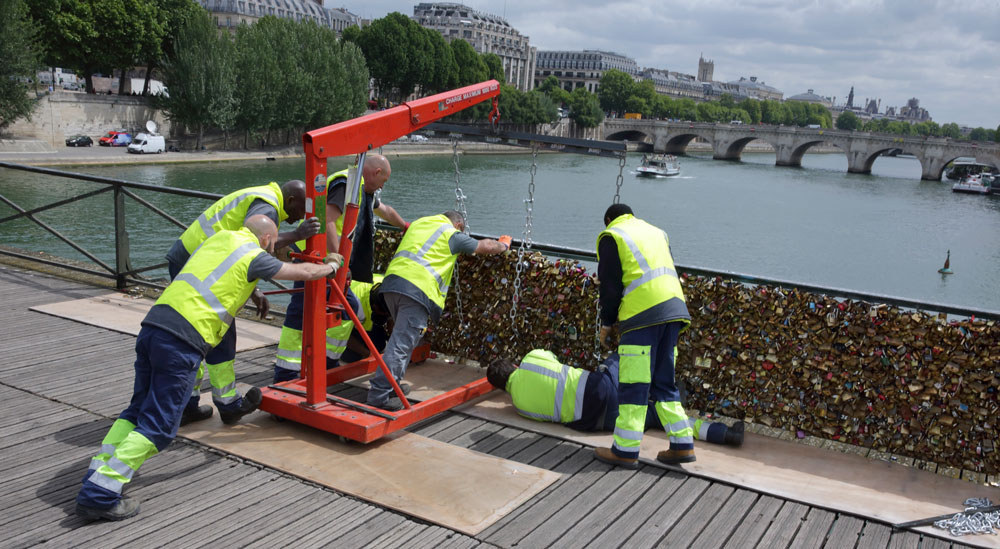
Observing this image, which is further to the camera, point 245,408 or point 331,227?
point 331,227

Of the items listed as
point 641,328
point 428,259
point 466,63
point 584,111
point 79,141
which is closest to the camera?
point 641,328

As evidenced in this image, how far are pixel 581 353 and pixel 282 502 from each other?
2893 mm

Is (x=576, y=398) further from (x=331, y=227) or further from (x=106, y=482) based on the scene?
(x=106, y=482)

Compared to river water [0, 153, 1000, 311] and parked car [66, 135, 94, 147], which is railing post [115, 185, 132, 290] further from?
parked car [66, 135, 94, 147]

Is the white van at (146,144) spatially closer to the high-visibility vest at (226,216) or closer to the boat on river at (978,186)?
the high-visibility vest at (226,216)

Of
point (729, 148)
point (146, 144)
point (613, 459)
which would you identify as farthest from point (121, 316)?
point (729, 148)

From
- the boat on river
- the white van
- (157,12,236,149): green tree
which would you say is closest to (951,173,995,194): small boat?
the boat on river

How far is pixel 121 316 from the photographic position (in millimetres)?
8320

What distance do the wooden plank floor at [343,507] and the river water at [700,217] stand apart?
17.3 m

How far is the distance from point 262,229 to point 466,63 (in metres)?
97.5

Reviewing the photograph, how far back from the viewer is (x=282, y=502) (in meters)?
4.54

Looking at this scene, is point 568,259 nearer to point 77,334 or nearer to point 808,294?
point 808,294

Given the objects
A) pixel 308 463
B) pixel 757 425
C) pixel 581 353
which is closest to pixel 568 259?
pixel 581 353

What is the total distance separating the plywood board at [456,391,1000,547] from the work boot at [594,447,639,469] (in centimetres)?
14
